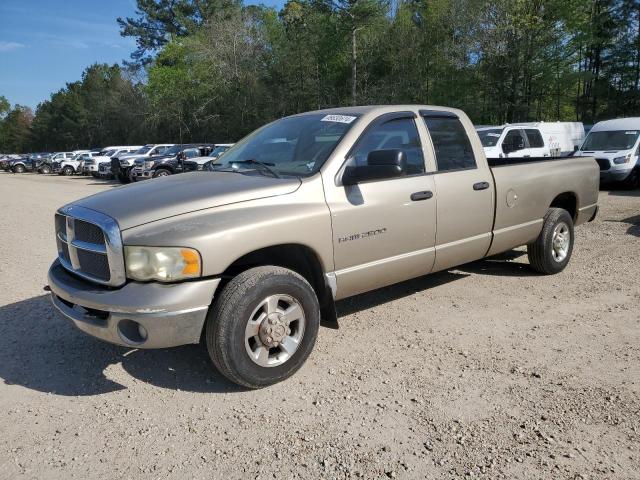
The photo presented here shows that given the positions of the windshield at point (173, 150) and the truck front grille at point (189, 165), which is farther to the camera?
the windshield at point (173, 150)

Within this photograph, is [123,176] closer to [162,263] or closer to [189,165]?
[189,165]

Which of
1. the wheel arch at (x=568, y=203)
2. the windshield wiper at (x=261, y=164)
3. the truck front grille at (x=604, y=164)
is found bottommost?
the truck front grille at (x=604, y=164)

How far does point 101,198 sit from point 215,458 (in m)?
2.00

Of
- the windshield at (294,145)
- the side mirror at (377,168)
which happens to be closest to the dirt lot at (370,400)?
the side mirror at (377,168)

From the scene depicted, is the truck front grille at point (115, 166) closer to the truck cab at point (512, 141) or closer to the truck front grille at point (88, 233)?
the truck cab at point (512, 141)

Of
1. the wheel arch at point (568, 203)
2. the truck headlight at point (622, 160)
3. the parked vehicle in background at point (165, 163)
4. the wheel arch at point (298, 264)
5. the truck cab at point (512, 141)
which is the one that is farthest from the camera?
the parked vehicle in background at point (165, 163)

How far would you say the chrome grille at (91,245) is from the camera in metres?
3.15

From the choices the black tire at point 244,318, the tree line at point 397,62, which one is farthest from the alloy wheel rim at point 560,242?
the tree line at point 397,62

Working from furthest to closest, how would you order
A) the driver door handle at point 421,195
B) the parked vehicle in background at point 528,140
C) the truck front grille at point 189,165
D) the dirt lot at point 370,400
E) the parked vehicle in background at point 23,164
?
the parked vehicle in background at point 23,164, the truck front grille at point 189,165, the parked vehicle in background at point 528,140, the driver door handle at point 421,195, the dirt lot at point 370,400

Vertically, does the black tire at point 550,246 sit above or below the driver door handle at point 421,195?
below

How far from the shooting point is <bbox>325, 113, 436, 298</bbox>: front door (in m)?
3.85

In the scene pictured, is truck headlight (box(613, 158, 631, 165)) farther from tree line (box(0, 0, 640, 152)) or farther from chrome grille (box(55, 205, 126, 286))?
tree line (box(0, 0, 640, 152))

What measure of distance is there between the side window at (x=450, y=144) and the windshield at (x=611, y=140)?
12.6 m

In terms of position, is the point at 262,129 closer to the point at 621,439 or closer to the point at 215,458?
the point at 215,458
